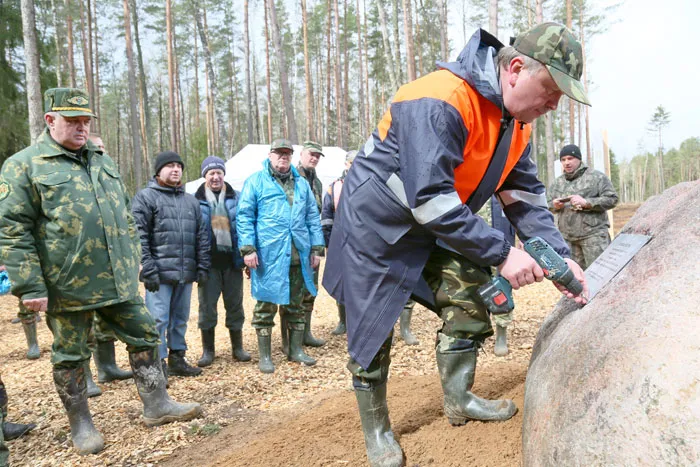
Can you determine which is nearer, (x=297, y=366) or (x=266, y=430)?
(x=266, y=430)

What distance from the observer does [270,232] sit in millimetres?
4930

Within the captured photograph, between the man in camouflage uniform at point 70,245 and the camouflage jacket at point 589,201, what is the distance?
5.32 metres

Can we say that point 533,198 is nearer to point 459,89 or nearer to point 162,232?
point 459,89

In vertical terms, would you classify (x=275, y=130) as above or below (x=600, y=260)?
above

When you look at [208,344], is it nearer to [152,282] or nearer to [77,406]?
[152,282]

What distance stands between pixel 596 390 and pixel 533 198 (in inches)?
49.7

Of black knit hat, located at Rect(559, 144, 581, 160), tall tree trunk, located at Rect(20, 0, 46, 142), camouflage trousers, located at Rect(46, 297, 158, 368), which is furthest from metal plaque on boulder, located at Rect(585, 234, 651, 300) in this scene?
tall tree trunk, located at Rect(20, 0, 46, 142)

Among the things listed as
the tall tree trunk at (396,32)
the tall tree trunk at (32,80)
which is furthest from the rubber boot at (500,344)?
the tall tree trunk at (396,32)

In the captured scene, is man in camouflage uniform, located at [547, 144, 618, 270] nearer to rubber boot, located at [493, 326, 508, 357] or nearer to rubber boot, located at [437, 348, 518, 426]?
rubber boot, located at [493, 326, 508, 357]

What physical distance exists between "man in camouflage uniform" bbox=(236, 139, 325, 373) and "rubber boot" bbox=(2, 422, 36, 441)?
198 centimetres

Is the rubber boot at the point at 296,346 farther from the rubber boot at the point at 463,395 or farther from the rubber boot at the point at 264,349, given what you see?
the rubber boot at the point at 463,395

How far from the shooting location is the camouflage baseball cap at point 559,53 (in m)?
1.95

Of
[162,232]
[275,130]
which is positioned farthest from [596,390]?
[275,130]

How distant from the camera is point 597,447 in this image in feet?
5.24
